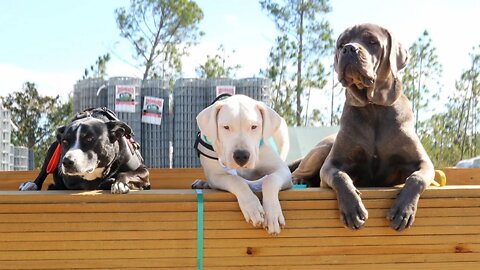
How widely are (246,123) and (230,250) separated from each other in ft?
1.94

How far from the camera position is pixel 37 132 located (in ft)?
46.9

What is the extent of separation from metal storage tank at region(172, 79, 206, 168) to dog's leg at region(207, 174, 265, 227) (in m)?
4.29

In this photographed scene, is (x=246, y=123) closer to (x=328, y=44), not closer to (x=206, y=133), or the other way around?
(x=206, y=133)

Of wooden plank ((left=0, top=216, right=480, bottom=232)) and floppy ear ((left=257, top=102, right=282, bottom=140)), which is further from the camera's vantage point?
floppy ear ((left=257, top=102, right=282, bottom=140))

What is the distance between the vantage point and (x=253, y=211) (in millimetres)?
2062

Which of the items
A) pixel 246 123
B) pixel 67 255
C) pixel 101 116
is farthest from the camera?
pixel 101 116

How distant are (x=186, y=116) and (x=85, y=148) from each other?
4082 mm

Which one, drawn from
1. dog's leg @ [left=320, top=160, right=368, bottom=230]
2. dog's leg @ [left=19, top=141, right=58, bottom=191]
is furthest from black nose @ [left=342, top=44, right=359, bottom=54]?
dog's leg @ [left=19, top=141, right=58, bottom=191]

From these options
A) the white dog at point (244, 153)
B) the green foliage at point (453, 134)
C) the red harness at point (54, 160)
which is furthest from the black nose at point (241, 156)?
the green foliage at point (453, 134)

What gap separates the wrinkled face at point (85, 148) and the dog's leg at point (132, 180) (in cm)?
14

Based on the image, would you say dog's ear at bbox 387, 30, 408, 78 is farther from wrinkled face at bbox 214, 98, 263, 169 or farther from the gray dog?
wrinkled face at bbox 214, 98, 263, 169

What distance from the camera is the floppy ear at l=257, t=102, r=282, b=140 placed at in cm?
248

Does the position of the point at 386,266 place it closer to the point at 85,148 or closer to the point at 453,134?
the point at 85,148

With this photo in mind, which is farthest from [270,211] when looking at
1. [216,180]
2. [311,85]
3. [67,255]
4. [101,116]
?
[311,85]
